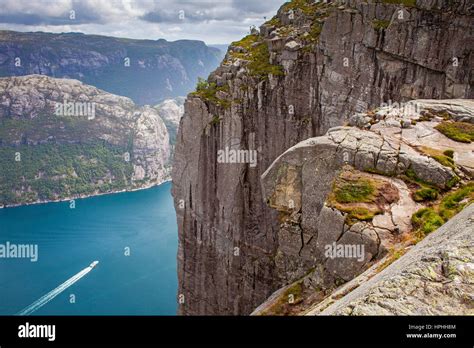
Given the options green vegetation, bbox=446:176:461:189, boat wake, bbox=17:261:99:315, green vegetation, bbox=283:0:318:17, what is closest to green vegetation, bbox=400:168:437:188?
green vegetation, bbox=446:176:461:189

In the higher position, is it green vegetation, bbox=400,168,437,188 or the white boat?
green vegetation, bbox=400,168,437,188

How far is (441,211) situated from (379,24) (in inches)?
969

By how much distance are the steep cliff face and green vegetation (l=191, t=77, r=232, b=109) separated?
14 centimetres

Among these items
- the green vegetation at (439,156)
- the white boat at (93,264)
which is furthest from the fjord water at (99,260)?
the green vegetation at (439,156)

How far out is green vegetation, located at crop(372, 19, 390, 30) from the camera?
35.2 meters

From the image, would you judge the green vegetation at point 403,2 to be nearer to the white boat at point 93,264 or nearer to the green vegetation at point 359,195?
the green vegetation at point 359,195

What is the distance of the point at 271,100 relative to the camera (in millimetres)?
42781

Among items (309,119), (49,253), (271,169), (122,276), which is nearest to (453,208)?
(271,169)

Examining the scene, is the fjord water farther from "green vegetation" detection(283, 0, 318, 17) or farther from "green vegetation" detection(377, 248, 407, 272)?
"green vegetation" detection(377, 248, 407, 272)

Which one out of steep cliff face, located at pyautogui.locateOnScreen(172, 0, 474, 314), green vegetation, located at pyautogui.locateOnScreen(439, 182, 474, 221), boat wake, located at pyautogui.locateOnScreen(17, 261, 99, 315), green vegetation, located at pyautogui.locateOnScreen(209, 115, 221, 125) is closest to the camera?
green vegetation, located at pyautogui.locateOnScreen(439, 182, 474, 221)

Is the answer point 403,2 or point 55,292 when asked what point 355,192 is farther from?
point 55,292

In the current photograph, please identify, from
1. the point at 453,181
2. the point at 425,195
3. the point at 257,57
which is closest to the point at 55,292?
the point at 257,57

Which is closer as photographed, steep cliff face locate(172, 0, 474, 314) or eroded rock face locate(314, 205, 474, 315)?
eroded rock face locate(314, 205, 474, 315)
